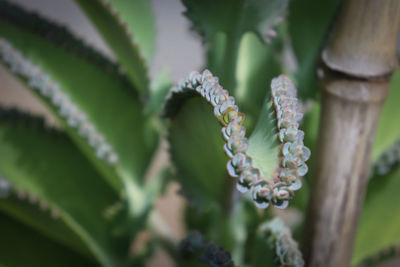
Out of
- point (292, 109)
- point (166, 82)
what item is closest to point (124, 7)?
point (166, 82)

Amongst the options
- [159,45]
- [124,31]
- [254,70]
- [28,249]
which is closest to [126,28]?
[124,31]

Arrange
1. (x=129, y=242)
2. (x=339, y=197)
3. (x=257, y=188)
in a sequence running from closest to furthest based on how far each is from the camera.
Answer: (x=257, y=188) < (x=339, y=197) < (x=129, y=242)

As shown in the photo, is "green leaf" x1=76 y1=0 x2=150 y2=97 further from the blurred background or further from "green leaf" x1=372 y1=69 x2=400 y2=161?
the blurred background

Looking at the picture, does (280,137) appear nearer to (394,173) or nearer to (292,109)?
(292,109)

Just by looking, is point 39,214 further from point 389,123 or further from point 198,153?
point 389,123

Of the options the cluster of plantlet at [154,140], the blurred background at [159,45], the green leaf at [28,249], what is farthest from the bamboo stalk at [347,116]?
the blurred background at [159,45]

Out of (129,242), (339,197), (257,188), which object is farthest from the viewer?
(129,242)

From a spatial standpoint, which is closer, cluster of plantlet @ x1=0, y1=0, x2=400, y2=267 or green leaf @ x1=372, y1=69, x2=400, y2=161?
cluster of plantlet @ x1=0, y1=0, x2=400, y2=267

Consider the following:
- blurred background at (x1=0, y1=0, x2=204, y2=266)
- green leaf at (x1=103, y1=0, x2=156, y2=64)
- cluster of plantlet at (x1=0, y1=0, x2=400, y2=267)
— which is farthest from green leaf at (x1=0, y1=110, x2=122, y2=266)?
blurred background at (x1=0, y1=0, x2=204, y2=266)

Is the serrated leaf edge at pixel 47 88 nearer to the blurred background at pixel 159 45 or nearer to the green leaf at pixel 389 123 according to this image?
the green leaf at pixel 389 123
